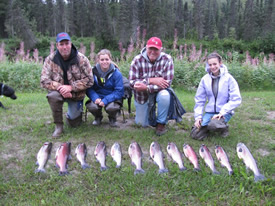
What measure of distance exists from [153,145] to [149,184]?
2.65ft

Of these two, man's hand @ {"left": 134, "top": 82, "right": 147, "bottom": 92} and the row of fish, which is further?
man's hand @ {"left": 134, "top": 82, "right": 147, "bottom": 92}

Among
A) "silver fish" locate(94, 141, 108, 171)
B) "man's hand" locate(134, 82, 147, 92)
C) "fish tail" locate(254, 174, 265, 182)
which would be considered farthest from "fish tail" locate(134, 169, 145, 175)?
"man's hand" locate(134, 82, 147, 92)

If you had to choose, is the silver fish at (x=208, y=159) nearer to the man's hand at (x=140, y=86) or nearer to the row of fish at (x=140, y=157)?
the row of fish at (x=140, y=157)

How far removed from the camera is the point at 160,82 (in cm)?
435

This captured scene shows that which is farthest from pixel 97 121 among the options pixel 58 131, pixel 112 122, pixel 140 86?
pixel 140 86

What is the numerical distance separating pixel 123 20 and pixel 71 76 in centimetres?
3962

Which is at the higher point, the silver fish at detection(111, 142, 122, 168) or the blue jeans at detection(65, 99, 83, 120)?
the blue jeans at detection(65, 99, 83, 120)

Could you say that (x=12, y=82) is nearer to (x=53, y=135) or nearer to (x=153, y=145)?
(x=53, y=135)

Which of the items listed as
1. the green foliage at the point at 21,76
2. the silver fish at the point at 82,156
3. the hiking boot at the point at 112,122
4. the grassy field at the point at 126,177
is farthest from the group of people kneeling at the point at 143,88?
the green foliage at the point at 21,76

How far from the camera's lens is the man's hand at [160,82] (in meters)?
4.36

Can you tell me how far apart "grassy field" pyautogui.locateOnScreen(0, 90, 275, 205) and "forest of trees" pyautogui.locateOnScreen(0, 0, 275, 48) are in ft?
123

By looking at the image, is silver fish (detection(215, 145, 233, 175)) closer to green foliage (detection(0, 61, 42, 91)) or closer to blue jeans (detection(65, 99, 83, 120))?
blue jeans (detection(65, 99, 83, 120))

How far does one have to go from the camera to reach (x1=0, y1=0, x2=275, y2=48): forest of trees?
44.7 meters

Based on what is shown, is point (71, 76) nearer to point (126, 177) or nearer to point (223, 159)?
point (126, 177)
